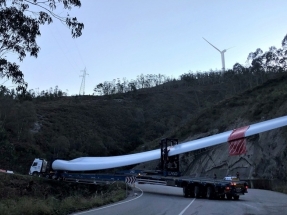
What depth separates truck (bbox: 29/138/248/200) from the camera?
26203 millimetres

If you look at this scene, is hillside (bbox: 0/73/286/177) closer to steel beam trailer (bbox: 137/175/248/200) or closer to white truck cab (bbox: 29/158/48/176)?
white truck cab (bbox: 29/158/48/176)

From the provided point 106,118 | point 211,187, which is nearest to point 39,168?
point 211,187

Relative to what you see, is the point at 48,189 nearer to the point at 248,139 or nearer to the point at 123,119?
the point at 248,139

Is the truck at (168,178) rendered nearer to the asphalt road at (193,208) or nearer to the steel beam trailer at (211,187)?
the steel beam trailer at (211,187)

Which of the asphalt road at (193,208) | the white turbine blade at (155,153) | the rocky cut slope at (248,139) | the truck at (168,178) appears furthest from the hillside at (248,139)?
the asphalt road at (193,208)

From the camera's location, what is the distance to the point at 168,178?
3155cm

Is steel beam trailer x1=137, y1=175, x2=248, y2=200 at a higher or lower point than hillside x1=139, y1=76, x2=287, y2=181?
Answer: lower

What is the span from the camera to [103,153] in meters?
77.7

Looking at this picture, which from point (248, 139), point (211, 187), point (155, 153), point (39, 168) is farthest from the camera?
point (39, 168)

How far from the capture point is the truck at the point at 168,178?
86.0ft

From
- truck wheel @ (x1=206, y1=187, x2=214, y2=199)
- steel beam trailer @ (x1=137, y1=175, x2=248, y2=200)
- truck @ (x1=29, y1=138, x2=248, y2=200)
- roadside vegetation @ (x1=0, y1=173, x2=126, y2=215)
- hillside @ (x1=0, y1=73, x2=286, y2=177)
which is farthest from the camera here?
hillside @ (x1=0, y1=73, x2=286, y2=177)

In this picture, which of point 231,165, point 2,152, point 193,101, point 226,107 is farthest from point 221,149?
point 193,101

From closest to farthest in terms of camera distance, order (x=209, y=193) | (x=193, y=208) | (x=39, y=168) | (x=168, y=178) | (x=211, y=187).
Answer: (x=193, y=208), (x=211, y=187), (x=209, y=193), (x=168, y=178), (x=39, y=168)

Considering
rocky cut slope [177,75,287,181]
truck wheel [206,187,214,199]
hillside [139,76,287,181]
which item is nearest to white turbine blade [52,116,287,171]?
truck wheel [206,187,214,199]
